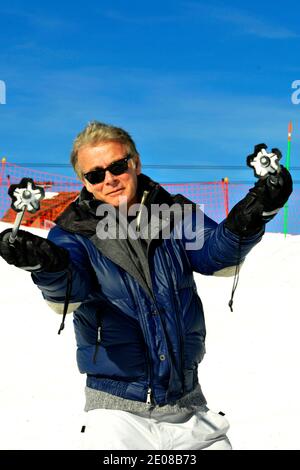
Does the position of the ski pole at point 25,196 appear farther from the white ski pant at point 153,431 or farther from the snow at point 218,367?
the snow at point 218,367

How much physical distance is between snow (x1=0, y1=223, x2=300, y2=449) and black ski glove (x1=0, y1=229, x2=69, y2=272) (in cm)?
369

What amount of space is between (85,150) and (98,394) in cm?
123

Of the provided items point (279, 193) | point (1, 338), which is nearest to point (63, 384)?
point (1, 338)

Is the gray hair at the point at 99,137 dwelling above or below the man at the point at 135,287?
above

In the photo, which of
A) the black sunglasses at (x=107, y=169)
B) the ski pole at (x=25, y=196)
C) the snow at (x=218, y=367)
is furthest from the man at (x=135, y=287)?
the snow at (x=218, y=367)

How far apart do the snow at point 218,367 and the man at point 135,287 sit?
3.24m

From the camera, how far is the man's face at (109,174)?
3.60 meters

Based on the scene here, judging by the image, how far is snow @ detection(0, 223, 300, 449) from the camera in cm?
720

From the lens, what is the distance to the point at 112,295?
3441mm

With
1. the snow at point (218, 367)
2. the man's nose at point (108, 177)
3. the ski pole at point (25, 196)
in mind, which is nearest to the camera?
the ski pole at point (25, 196)

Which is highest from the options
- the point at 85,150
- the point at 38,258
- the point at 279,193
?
the point at 85,150

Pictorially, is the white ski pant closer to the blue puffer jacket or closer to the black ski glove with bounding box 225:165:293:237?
the blue puffer jacket
